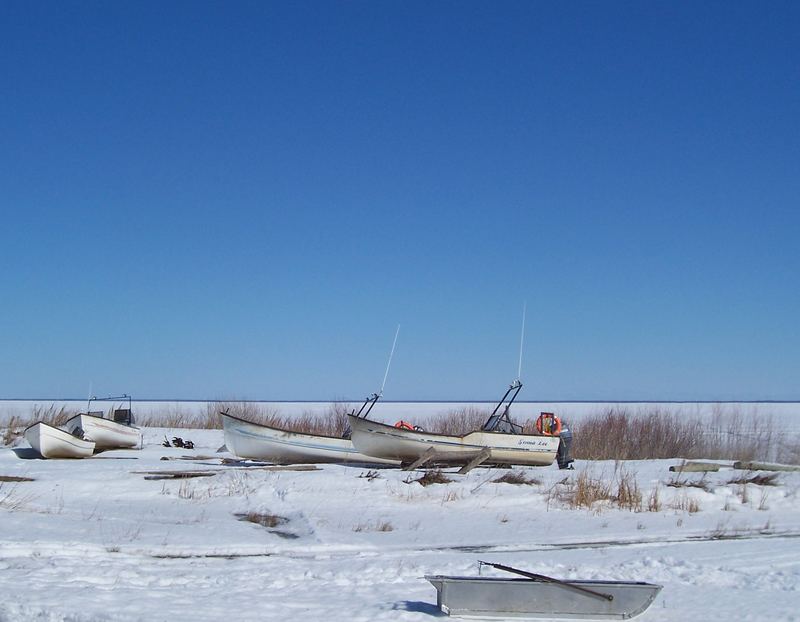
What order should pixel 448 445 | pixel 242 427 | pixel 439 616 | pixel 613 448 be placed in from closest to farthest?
pixel 439 616 < pixel 448 445 < pixel 242 427 < pixel 613 448

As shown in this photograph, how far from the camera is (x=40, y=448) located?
2045 centimetres

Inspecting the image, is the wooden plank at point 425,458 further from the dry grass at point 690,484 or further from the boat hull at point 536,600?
the boat hull at point 536,600

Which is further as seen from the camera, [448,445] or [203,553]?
[448,445]

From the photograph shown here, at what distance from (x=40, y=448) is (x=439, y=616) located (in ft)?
53.4

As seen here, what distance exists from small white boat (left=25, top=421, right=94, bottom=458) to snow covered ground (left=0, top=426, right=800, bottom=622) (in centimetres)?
192

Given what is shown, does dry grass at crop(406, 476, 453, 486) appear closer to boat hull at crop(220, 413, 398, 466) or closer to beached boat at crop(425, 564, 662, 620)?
boat hull at crop(220, 413, 398, 466)

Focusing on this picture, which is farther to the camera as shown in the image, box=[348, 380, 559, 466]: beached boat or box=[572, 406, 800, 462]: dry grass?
box=[572, 406, 800, 462]: dry grass

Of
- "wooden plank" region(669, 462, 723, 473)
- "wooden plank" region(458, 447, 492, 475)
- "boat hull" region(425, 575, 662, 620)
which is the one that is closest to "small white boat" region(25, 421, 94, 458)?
"wooden plank" region(458, 447, 492, 475)

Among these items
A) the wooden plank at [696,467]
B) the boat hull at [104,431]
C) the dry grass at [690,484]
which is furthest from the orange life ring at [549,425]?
the boat hull at [104,431]

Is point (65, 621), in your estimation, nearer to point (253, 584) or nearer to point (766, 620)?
point (253, 584)

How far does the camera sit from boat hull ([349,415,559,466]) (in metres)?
18.3

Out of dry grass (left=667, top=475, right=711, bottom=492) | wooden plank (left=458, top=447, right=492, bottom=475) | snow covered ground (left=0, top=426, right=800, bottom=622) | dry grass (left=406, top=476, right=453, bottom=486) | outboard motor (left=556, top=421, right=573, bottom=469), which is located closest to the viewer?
snow covered ground (left=0, top=426, right=800, bottom=622)

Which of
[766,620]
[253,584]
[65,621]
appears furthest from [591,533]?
[65,621]

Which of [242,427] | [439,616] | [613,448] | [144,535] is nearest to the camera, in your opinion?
[439,616]
